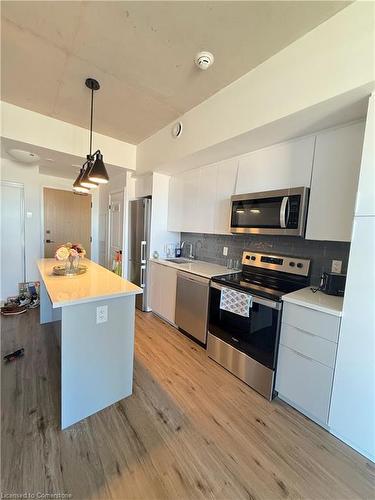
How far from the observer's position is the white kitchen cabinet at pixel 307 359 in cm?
152

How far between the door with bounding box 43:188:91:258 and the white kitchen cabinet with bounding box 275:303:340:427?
4.74m

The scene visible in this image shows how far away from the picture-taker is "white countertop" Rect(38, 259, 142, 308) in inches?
56.7

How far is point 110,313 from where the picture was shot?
163 centimetres

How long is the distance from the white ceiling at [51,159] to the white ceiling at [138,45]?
48 centimetres

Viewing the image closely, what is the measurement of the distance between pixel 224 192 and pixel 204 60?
1.28m

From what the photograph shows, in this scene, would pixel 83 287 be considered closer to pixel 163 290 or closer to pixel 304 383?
pixel 163 290

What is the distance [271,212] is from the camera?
2.05 metres

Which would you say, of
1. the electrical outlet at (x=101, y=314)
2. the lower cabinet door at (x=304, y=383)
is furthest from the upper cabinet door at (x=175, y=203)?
the lower cabinet door at (x=304, y=383)

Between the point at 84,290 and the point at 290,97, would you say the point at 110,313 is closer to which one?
the point at 84,290

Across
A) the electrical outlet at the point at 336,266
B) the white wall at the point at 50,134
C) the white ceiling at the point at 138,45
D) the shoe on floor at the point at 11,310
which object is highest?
the white ceiling at the point at 138,45

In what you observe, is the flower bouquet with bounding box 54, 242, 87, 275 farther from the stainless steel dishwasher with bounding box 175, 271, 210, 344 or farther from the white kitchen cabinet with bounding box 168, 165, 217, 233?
the white kitchen cabinet with bounding box 168, 165, 217, 233

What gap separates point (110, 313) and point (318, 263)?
192 centimetres

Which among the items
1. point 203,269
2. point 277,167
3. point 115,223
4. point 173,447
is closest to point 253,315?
point 203,269

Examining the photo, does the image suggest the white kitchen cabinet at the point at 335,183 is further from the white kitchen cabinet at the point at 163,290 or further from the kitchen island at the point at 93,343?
the white kitchen cabinet at the point at 163,290
